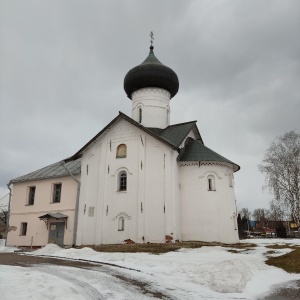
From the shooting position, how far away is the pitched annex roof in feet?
72.5

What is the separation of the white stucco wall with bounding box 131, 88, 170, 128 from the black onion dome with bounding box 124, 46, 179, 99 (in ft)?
1.47

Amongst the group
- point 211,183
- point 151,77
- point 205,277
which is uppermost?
point 151,77

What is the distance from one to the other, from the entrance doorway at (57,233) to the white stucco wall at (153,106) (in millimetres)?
8935

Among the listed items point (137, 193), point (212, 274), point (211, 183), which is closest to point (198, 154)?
point (211, 183)

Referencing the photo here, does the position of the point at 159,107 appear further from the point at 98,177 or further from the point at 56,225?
the point at 56,225

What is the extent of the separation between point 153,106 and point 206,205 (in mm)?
8536

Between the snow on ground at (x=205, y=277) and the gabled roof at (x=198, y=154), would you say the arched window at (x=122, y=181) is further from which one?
the snow on ground at (x=205, y=277)

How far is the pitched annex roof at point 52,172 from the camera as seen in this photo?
72.5 ft

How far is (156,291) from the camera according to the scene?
6336 millimetres

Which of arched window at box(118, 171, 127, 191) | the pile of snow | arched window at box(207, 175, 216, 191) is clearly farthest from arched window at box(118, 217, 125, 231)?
the pile of snow

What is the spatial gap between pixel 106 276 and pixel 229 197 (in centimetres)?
1247

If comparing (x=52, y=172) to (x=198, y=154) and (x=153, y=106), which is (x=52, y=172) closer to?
(x=153, y=106)

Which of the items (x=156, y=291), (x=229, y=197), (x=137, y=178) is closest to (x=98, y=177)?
(x=137, y=178)

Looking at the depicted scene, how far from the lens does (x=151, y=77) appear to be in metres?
22.7
